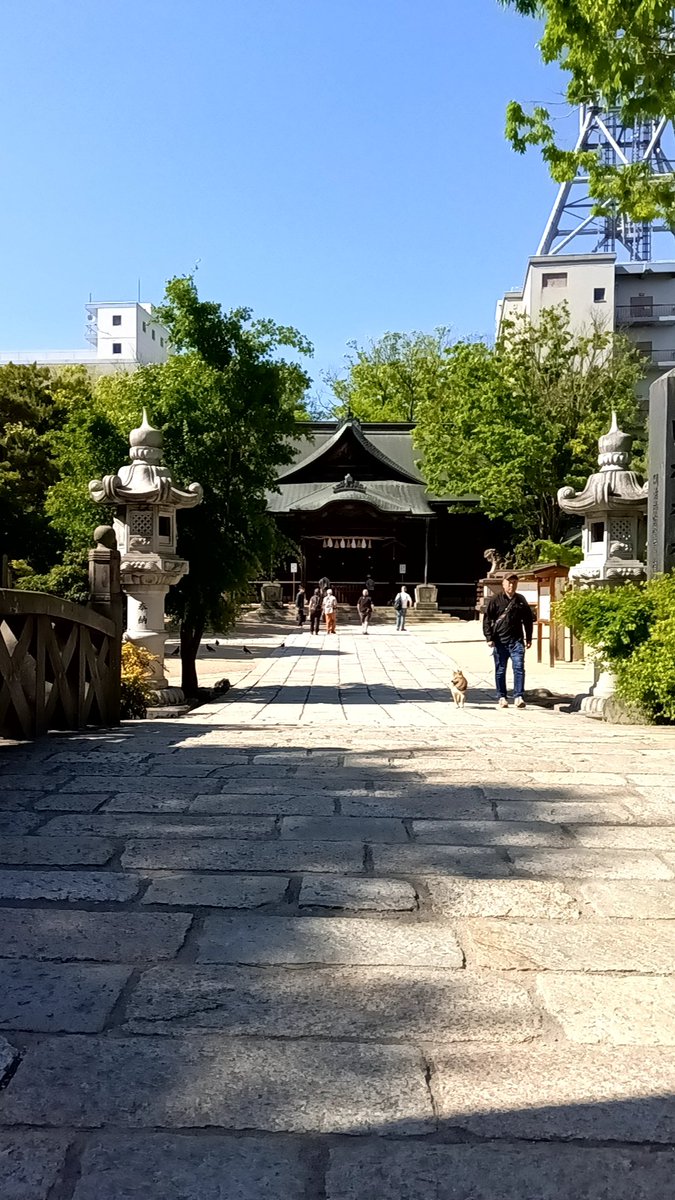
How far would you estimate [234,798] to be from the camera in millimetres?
3992

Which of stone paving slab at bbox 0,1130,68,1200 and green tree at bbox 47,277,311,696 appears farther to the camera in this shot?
green tree at bbox 47,277,311,696

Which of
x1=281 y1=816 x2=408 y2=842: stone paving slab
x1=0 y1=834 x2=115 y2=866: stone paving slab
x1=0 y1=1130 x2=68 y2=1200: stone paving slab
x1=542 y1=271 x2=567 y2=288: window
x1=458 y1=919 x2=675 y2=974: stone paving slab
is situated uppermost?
x1=542 y1=271 x2=567 y2=288: window

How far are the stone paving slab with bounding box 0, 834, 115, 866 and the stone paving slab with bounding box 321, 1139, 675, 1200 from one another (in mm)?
1751

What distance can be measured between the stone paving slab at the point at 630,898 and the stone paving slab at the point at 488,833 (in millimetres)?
458

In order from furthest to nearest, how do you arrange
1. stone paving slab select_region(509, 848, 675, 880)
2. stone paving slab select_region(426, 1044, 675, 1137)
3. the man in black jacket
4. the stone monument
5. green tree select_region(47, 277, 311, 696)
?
green tree select_region(47, 277, 311, 696) < the man in black jacket < the stone monument < stone paving slab select_region(509, 848, 675, 880) < stone paving slab select_region(426, 1044, 675, 1137)

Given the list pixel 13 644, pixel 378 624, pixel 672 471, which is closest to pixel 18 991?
pixel 13 644

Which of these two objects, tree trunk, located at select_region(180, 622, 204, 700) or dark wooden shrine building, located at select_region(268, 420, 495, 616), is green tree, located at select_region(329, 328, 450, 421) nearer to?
dark wooden shrine building, located at select_region(268, 420, 495, 616)

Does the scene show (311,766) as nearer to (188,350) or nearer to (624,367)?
(188,350)

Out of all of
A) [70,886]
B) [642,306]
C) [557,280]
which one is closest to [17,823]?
[70,886]

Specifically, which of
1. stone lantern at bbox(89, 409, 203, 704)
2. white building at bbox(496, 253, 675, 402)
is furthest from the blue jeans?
white building at bbox(496, 253, 675, 402)

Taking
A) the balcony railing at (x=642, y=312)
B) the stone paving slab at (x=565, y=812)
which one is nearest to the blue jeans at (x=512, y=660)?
the stone paving slab at (x=565, y=812)

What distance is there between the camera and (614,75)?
8.17m

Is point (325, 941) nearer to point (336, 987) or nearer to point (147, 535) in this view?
point (336, 987)

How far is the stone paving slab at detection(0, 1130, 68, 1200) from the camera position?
1.43m
